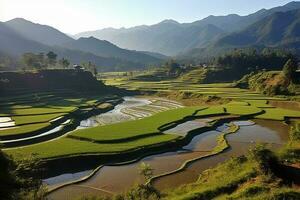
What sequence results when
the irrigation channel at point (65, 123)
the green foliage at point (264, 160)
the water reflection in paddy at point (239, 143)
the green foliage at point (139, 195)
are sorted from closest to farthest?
1. the green foliage at point (139, 195)
2. the green foliage at point (264, 160)
3. the water reflection in paddy at point (239, 143)
4. the irrigation channel at point (65, 123)

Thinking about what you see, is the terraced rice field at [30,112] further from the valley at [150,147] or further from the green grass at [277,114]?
the green grass at [277,114]

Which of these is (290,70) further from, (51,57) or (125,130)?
(51,57)

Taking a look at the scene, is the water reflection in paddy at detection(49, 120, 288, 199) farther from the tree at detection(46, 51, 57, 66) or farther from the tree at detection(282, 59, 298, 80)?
the tree at detection(46, 51, 57, 66)

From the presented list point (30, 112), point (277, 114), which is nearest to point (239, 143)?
point (277, 114)

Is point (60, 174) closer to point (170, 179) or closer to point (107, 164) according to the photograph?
point (107, 164)

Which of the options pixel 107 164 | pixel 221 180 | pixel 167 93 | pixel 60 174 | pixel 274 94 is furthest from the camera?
pixel 167 93

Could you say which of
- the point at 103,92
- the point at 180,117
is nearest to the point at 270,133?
the point at 180,117

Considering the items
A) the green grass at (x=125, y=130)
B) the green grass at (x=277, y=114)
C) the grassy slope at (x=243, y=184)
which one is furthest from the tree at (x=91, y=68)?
the grassy slope at (x=243, y=184)
